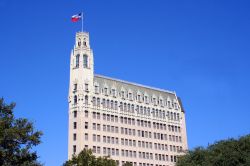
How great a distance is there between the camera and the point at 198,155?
10006 cm

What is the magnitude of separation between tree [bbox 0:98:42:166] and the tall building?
2812 inches

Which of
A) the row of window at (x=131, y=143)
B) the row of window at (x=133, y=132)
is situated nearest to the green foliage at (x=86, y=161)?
the row of window at (x=131, y=143)

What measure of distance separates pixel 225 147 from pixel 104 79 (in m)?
79.3

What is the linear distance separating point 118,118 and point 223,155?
7197cm

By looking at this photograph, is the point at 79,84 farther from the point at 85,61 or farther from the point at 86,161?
the point at 86,161

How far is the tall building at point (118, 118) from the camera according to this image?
152625mm

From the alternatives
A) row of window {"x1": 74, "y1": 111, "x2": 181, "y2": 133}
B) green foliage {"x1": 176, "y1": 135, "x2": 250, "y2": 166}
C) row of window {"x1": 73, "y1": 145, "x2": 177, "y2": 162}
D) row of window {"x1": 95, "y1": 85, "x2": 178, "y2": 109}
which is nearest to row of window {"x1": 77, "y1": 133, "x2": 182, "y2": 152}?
row of window {"x1": 73, "y1": 145, "x2": 177, "y2": 162}

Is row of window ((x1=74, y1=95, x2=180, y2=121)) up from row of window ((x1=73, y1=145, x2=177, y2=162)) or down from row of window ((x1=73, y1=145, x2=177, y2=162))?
up

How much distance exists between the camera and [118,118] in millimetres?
161000

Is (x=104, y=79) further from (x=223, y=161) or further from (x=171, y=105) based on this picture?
(x=223, y=161)

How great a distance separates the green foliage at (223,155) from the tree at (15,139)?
1471 inches

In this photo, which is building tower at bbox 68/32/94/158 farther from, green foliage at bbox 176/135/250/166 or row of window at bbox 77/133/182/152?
green foliage at bbox 176/135/250/166

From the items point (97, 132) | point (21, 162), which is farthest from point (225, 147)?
point (97, 132)

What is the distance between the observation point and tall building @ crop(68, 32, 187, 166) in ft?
501
